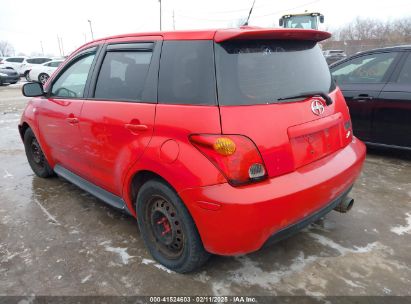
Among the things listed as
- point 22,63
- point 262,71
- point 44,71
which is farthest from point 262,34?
point 22,63

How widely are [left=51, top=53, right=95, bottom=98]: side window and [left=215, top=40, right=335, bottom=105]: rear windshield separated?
164 cm

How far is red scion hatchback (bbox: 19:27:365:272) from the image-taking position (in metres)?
2.09

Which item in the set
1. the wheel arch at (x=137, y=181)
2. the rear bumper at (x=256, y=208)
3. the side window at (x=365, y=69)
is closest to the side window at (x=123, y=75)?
the wheel arch at (x=137, y=181)

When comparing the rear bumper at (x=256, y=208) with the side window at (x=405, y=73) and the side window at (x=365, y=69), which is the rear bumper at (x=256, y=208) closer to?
the side window at (x=405, y=73)

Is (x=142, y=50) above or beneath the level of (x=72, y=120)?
above

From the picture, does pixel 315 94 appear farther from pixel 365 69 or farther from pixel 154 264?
pixel 365 69

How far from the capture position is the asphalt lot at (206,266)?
7.91ft

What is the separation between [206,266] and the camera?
8.66 feet

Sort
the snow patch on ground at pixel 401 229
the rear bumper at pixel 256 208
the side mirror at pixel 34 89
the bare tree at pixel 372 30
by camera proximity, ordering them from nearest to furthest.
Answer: the rear bumper at pixel 256 208, the snow patch on ground at pixel 401 229, the side mirror at pixel 34 89, the bare tree at pixel 372 30

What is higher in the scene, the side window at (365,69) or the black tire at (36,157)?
the side window at (365,69)

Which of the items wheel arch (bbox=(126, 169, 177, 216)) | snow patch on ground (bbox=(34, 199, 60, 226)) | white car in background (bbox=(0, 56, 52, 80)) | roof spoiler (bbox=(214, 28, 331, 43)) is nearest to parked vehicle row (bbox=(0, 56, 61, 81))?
white car in background (bbox=(0, 56, 52, 80))

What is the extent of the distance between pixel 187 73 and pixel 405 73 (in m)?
3.47

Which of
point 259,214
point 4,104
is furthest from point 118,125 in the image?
point 4,104

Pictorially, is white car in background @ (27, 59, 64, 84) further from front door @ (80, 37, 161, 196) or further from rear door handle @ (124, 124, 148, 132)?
rear door handle @ (124, 124, 148, 132)
